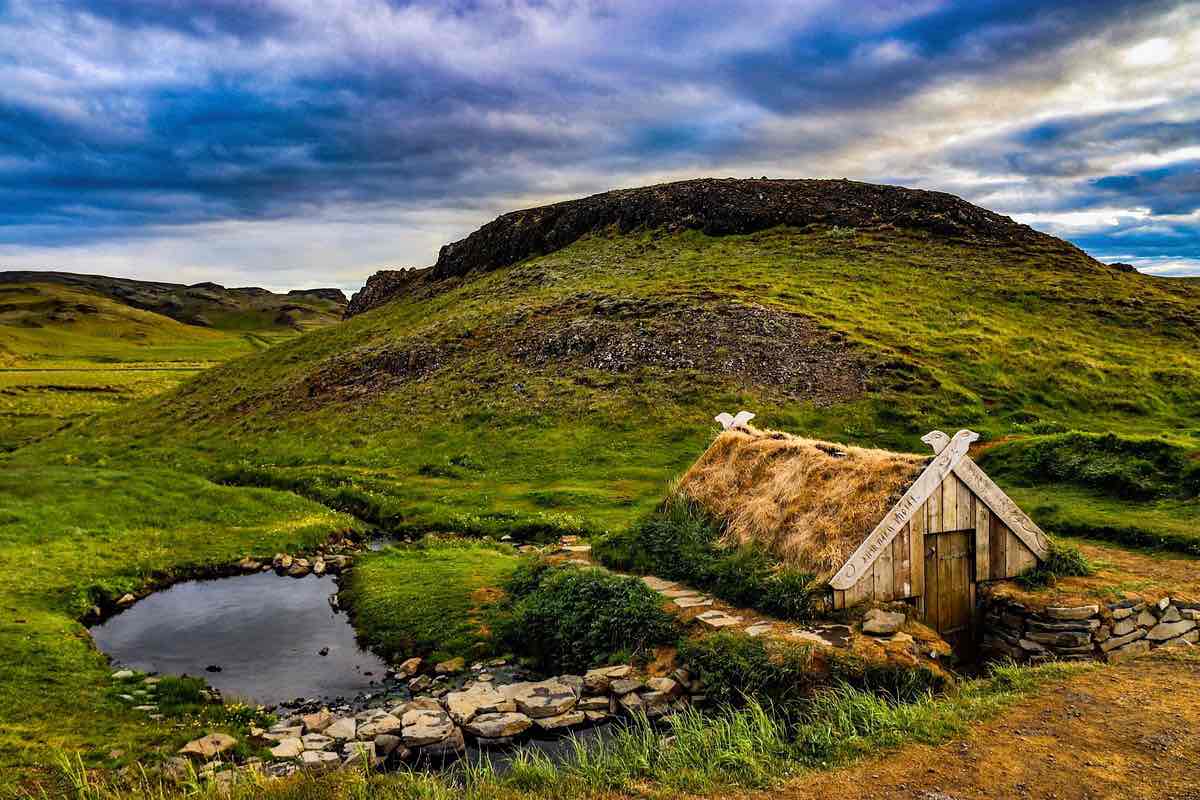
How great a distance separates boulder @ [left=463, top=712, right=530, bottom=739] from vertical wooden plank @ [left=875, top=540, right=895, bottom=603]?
7.17 meters

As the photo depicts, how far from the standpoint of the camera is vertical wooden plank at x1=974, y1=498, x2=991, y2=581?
15.3 metres

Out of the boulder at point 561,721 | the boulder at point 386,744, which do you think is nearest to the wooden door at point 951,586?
the boulder at point 561,721

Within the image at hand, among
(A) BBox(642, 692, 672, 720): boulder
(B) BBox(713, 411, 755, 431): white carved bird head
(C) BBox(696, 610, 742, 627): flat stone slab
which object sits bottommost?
(A) BBox(642, 692, 672, 720): boulder

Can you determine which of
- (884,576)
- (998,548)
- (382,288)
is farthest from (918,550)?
(382,288)

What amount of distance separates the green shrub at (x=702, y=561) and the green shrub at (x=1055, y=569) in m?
5.03

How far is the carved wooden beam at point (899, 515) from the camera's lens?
1405 centimetres

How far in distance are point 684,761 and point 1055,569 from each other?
10.6 m

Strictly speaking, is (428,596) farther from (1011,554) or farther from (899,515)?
(1011,554)

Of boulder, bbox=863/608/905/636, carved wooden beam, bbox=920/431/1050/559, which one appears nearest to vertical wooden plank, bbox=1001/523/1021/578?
carved wooden beam, bbox=920/431/1050/559

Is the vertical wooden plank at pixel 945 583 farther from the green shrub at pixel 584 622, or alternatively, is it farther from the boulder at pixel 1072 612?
the green shrub at pixel 584 622

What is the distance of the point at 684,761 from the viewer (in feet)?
32.8

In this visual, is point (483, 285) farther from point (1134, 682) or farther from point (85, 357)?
point (85, 357)

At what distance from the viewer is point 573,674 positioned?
48.2ft

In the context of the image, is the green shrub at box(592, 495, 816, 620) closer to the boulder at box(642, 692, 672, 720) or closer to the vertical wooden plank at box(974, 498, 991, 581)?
the boulder at box(642, 692, 672, 720)
